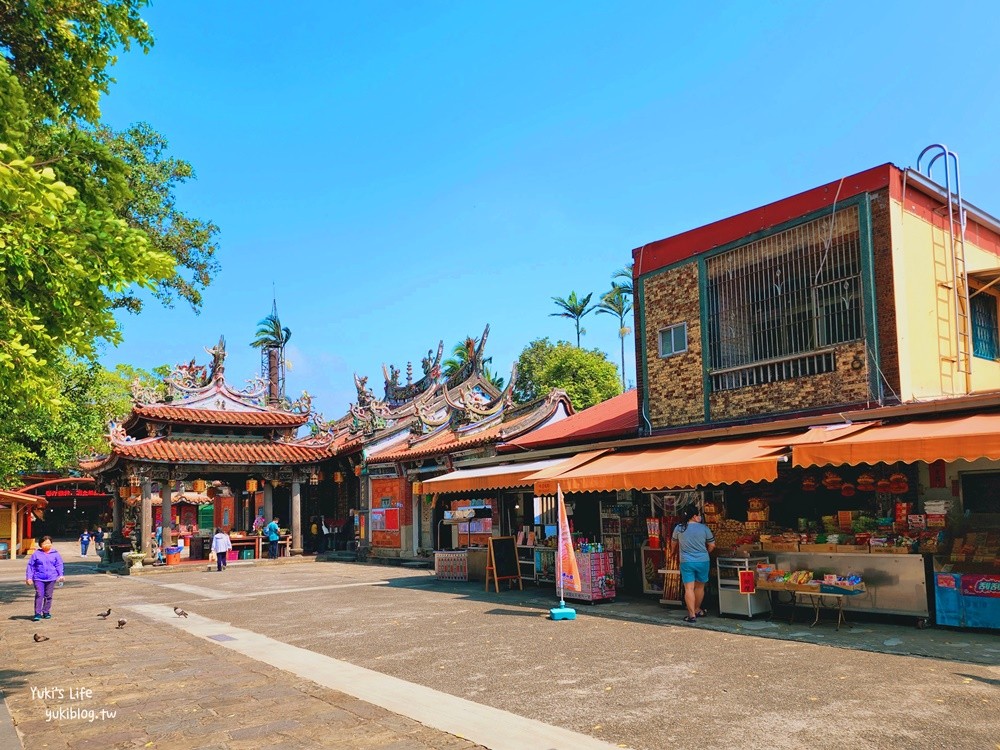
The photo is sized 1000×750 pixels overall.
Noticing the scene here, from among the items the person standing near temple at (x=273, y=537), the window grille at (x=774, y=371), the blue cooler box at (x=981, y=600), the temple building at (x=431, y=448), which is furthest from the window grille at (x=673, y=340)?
the person standing near temple at (x=273, y=537)

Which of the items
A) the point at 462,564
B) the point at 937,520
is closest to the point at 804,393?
the point at 937,520

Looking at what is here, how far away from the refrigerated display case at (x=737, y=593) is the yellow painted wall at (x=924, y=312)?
3452mm

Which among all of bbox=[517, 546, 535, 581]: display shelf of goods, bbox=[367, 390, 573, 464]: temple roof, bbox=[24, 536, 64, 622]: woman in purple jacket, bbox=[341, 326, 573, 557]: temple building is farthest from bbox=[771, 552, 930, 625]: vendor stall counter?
bbox=[24, 536, 64, 622]: woman in purple jacket

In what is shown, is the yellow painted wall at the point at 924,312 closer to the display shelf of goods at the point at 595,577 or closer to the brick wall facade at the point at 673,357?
the brick wall facade at the point at 673,357

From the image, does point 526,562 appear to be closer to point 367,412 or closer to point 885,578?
point 885,578

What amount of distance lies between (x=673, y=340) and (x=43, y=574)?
1260 cm

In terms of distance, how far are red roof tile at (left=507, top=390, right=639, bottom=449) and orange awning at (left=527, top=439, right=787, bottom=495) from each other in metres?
1.85

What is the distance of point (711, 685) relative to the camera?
781 cm

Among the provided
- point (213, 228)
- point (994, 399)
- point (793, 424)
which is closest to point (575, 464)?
point (793, 424)

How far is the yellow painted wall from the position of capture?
39.7 ft

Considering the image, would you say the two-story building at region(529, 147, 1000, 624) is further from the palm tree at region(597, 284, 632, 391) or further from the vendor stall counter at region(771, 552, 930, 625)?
the palm tree at region(597, 284, 632, 391)

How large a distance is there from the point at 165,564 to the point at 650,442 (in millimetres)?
19503

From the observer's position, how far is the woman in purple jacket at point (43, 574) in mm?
14062

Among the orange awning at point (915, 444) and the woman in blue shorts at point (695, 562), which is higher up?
the orange awning at point (915, 444)
